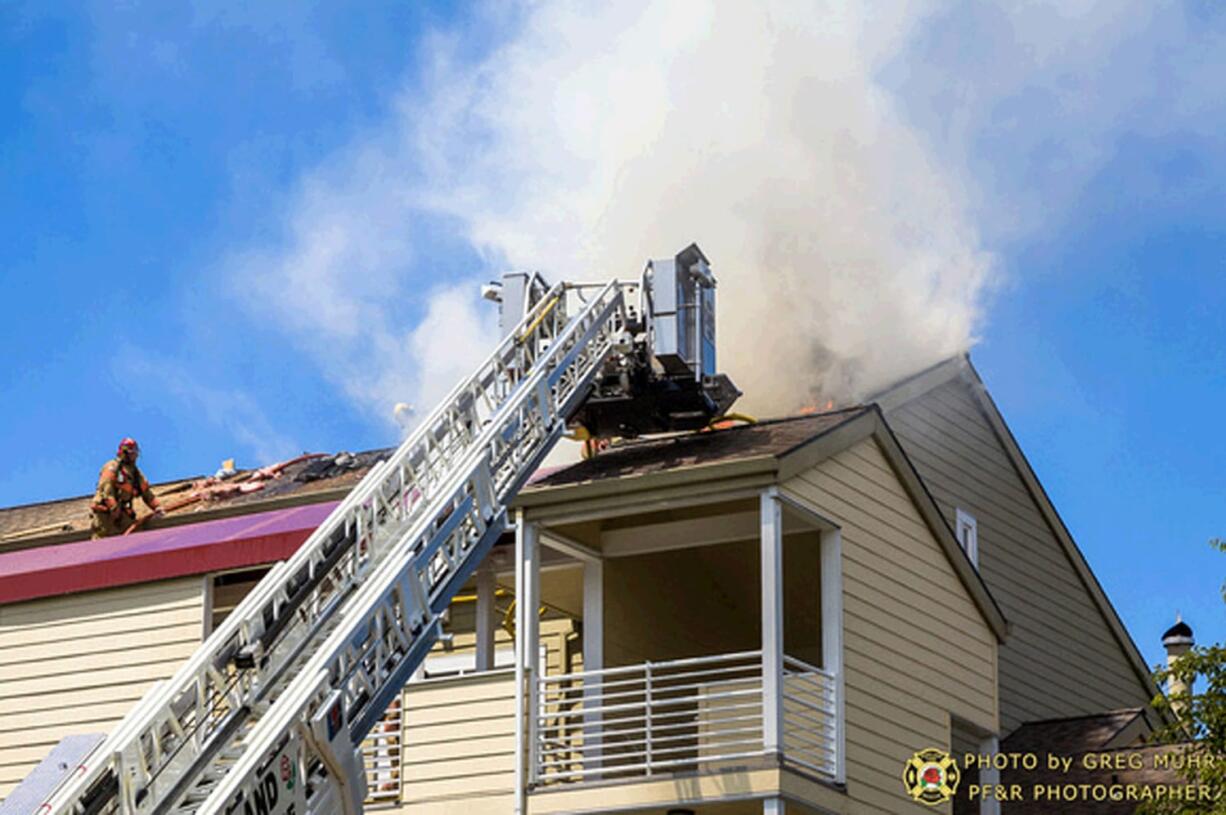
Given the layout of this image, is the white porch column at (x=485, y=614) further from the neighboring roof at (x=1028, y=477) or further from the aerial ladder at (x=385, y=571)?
the neighboring roof at (x=1028, y=477)

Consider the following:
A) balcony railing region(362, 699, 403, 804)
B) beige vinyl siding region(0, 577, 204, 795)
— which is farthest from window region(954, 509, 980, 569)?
beige vinyl siding region(0, 577, 204, 795)

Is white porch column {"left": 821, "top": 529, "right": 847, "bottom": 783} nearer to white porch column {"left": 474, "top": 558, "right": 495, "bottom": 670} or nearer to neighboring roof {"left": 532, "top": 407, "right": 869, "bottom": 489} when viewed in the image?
neighboring roof {"left": 532, "top": 407, "right": 869, "bottom": 489}

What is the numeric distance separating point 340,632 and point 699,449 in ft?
20.1

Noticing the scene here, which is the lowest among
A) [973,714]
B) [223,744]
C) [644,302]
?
[223,744]

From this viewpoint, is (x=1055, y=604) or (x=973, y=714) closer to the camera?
(x=973, y=714)

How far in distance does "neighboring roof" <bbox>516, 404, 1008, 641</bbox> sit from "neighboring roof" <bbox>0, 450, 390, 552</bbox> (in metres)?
3.66

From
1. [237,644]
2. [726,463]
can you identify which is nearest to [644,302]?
[726,463]

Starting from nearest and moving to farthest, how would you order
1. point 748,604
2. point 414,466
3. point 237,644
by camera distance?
point 237,644 → point 414,466 → point 748,604

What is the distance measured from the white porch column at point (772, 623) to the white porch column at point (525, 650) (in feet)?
7.03

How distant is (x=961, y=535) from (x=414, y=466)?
9.99 metres

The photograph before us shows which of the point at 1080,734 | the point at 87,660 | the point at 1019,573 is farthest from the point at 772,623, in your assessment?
the point at 1019,573

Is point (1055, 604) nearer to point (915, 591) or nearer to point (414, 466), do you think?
point (915, 591)

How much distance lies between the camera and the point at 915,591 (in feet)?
65.7

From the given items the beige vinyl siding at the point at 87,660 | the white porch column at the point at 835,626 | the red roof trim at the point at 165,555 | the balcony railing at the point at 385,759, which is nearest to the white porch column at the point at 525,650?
the balcony railing at the point at 385,759
